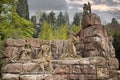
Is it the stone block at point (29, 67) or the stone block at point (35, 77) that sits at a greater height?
the stone block at point (29, 67)

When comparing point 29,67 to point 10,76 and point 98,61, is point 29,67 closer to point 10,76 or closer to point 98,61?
point 10,76

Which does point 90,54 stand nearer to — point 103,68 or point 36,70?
point 103,68

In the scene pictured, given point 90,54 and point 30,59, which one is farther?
point 90,54

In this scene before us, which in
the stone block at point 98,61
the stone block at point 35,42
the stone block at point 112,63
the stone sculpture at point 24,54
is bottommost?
the stone block at point 112,63

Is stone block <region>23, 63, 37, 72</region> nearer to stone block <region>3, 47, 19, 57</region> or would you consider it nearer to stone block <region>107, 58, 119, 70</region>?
stone block <region>3, 47, 19, 57</region>

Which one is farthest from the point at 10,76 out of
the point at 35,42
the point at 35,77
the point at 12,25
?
the point at 12,25

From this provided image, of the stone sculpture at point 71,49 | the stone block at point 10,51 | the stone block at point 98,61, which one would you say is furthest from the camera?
the stone sculpture at point 71,49

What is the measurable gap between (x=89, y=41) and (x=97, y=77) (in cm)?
372

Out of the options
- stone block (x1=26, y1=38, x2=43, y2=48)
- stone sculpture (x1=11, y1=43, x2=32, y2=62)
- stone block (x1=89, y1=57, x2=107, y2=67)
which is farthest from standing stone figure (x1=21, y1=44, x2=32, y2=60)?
stone block (x1=89, y1=57, x2=107, y2=67)

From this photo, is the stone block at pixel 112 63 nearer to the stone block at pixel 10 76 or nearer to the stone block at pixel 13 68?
the stone block at pixel 13 68

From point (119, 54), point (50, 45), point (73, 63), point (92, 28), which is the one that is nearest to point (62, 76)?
point (73, 63)

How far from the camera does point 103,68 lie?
2984 cm

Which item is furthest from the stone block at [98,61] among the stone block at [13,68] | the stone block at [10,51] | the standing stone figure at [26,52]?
the stone block at [10,51]

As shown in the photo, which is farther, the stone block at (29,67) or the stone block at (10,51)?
the stone block at (10,51)
